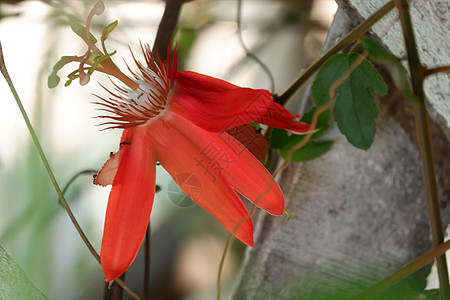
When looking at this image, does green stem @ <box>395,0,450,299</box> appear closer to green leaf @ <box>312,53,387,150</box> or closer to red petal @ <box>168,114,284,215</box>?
green leaf @ <box>312,53,387,150</box>

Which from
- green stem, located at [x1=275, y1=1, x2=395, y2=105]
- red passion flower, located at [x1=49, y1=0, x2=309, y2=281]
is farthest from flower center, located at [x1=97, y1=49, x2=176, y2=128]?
green stem, located at [x1=275, y1=1, x2=395, y2=105]

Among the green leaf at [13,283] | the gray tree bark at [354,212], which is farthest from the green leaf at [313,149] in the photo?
the green leaf at [13,283]

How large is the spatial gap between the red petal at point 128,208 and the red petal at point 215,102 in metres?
0.04

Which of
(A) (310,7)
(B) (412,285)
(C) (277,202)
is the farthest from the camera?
(A) (310,7)

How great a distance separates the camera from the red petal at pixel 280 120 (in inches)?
13.3

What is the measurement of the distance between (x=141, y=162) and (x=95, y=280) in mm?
487

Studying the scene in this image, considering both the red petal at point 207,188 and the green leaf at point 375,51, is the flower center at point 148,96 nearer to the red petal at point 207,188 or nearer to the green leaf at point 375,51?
the red petal at point 207,188

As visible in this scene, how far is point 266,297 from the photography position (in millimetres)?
601

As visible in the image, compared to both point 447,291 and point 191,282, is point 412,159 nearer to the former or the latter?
point 447,291

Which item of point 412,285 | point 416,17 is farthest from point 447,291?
point 416,17

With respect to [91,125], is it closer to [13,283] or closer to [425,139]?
[13,283]

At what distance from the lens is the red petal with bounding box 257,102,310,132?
0.34 m

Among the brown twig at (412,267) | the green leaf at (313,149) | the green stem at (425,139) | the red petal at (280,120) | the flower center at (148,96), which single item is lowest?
the brown twig at (412,267)

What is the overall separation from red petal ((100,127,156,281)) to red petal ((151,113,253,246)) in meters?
0.02
